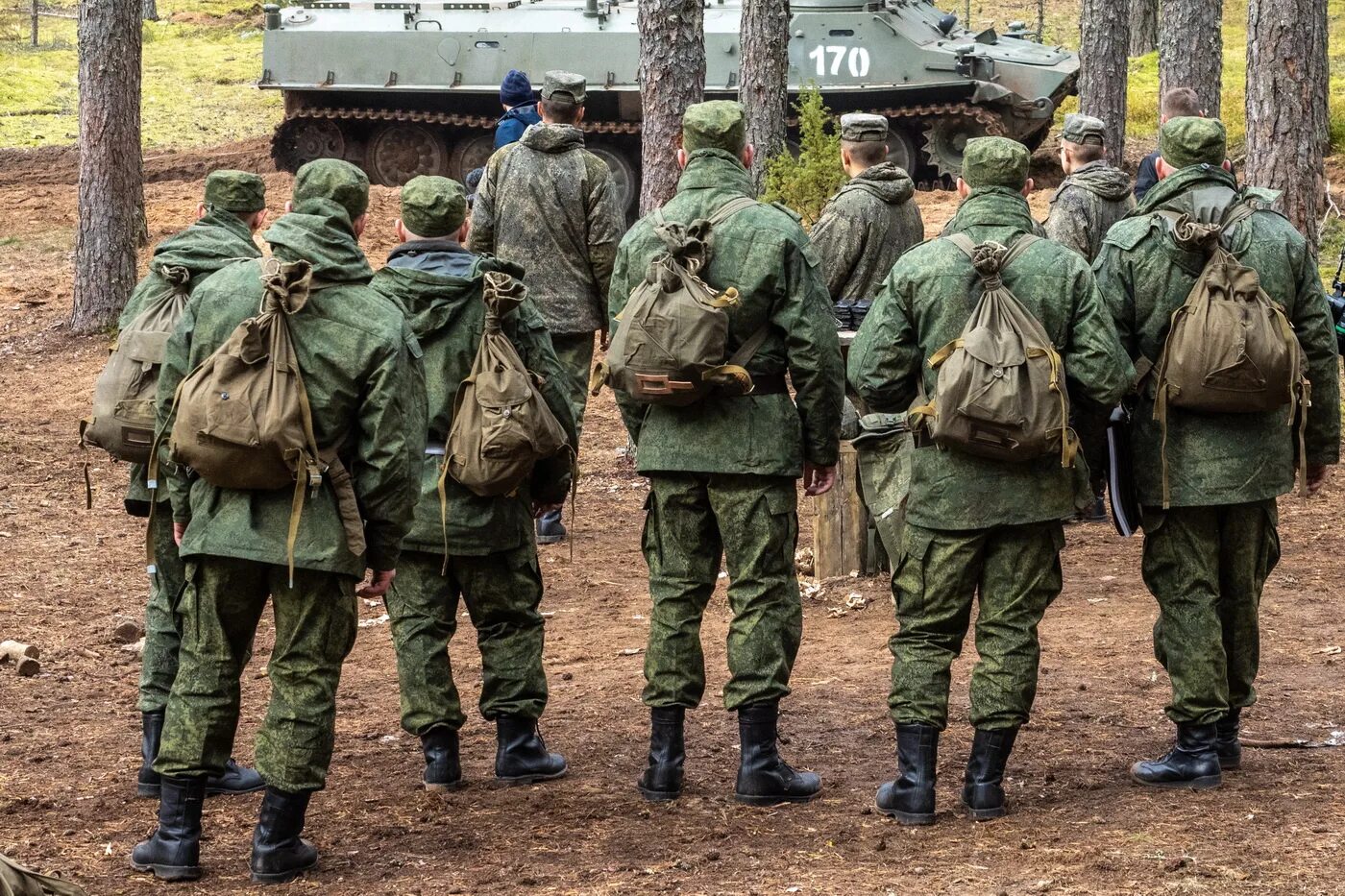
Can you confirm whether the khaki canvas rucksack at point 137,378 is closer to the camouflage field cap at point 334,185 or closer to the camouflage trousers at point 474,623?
the camouflage field cap at point 334,185

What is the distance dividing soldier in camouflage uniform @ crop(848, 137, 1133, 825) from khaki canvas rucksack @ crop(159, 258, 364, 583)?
5.35ft

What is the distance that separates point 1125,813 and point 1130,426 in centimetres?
115

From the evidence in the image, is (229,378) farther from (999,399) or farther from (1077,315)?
(1077,315)

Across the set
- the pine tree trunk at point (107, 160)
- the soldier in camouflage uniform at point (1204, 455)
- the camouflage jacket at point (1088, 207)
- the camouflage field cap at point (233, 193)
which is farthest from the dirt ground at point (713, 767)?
the pine tree trunk at point (107, 160)

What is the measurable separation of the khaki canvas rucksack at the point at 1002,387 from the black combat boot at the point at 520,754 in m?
1.61

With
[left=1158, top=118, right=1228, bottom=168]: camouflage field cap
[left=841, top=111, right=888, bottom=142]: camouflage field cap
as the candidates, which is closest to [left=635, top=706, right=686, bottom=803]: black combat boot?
[left=1158, top=118, right=1228, bottom=168]: camouflage field cap

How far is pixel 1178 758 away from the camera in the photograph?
211 inches

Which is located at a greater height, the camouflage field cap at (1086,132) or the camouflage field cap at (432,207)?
the camouflage field cap at (1086,132)

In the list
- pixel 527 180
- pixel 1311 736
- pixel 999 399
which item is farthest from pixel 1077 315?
pixel 527 180

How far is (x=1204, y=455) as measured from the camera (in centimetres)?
527

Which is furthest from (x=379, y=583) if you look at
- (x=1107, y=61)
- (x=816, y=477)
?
(x=1107, y=61)

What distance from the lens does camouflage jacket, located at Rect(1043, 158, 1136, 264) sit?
833 cm

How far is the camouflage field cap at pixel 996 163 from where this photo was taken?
206 inches

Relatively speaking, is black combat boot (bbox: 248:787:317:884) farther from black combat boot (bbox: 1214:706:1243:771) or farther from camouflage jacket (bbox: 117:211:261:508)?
black combat boot (bbox: 1214:706:1243:771)
